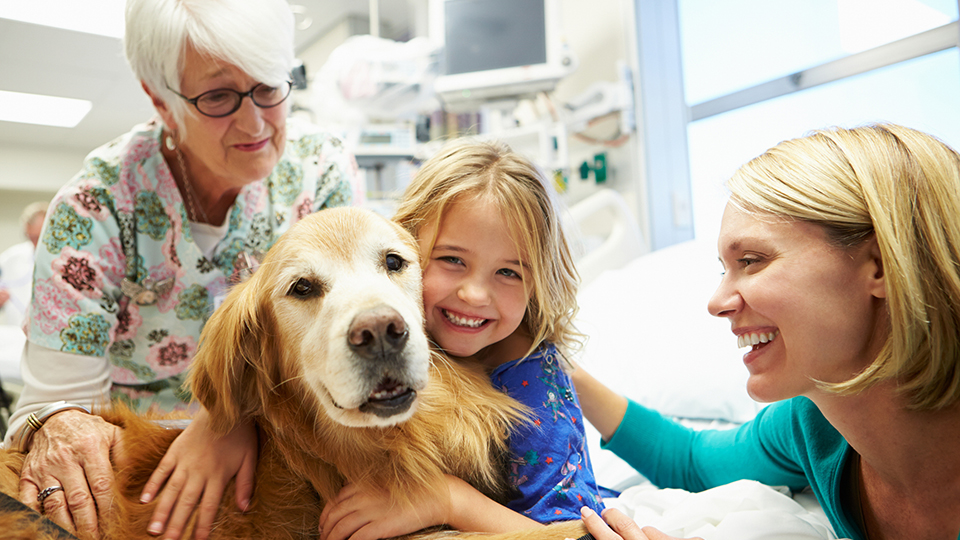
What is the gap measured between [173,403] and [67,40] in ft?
4.94

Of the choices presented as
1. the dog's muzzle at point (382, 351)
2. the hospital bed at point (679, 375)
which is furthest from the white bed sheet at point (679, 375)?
the dog's muzzle at point (382, 351)

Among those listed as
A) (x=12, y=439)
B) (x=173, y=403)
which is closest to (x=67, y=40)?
(x=173, y=403)

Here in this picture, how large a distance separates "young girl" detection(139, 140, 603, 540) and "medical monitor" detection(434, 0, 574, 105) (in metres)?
2.28

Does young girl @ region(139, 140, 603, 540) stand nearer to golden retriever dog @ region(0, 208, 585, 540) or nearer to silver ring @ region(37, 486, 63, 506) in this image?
golden retriever dog @ region(0, 208, 585, 540)

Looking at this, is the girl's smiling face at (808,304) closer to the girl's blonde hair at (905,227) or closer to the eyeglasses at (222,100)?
the girl's blonde hair at (905,227)

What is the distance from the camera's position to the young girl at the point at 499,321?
954 mm

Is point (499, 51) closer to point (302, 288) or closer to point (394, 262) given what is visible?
point (394, 262)

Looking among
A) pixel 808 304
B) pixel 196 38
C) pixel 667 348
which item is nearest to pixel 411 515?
pixel 808 304

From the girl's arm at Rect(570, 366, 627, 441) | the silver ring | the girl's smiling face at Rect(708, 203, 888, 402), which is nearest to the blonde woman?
the girl's smiling face at Rect(708, 203, 888, 402)

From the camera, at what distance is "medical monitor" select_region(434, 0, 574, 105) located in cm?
344

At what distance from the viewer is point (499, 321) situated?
3.86ft

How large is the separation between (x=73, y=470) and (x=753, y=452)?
4.55ft

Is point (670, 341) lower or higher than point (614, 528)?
higher

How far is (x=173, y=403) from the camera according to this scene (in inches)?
65.6
